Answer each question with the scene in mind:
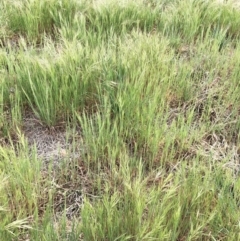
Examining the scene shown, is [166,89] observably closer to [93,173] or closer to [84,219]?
[93,173]

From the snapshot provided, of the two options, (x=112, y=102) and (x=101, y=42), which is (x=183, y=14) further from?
(x=112, y=102)

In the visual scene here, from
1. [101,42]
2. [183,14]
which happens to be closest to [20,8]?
[101,42]

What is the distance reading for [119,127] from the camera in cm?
160

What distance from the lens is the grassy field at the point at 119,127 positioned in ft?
4.02

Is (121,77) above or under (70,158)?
above

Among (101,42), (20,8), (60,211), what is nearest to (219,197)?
(60,211)

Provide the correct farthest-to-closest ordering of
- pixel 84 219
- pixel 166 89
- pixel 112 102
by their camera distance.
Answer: pixel 166 89
pixel 112 102
pixel 84 219

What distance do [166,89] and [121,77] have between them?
0.21 m

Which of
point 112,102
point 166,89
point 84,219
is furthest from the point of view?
point 166,89

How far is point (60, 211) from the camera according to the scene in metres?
1.38

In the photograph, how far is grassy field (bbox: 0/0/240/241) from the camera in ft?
4.02

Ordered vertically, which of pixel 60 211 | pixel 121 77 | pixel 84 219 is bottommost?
pixel 60 211

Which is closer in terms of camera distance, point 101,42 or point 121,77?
point 121,77

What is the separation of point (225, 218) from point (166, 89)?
72 centimetres
